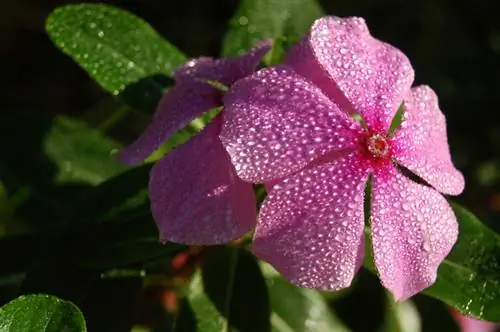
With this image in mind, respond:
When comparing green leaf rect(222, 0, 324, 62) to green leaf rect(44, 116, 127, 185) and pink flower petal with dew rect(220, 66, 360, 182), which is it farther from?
pink flower petal with dew rect(220, 66, 360, 182)

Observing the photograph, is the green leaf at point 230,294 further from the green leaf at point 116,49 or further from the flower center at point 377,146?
the flower center at point 377,146

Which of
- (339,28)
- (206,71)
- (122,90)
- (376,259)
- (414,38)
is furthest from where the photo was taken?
(414,38)

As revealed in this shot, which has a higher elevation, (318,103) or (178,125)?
(318,103)

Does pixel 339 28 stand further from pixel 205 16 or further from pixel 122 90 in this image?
pixel 205 16

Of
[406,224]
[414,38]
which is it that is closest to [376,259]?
[406,224]

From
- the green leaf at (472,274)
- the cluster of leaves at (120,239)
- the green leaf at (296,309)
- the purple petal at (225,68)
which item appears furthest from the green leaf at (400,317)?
the purple petal at (225,68)

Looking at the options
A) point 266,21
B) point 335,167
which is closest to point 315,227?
point 335,167
